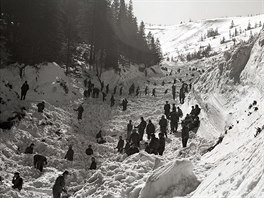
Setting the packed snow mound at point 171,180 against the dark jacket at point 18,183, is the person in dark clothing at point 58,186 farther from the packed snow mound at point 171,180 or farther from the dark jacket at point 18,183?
the packed snow mound at point 171,180

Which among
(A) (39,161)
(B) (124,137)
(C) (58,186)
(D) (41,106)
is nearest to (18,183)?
(C) (58,186)

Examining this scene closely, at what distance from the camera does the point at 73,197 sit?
13.9 m

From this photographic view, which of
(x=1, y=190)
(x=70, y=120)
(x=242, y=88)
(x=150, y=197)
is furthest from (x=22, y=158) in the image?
(x=242, y=88)

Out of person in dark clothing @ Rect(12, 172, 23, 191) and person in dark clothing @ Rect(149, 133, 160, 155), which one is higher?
person in dark clothing @ Rect(149, 133, 160, 155)

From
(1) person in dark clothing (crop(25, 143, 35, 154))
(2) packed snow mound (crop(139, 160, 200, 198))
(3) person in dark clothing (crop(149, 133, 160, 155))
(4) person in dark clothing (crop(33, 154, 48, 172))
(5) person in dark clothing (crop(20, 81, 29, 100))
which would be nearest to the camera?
(2) packed snow mound (crop(139, 160, 200, 198))

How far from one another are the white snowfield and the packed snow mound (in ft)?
0.10

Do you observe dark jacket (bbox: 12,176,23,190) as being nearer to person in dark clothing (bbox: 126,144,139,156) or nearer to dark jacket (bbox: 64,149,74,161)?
dark jacket (bbox: 64,149,74,161)

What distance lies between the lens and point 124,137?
77.1 ft

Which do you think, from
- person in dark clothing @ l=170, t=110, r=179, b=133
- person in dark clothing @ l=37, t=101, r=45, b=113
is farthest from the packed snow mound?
person in dark clothing @ l=37, t=101, r=45, b=113

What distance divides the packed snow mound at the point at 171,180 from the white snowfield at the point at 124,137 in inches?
1.1

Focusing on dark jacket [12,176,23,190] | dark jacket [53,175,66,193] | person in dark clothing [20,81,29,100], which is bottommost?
dark jacket [12,176,23,190]

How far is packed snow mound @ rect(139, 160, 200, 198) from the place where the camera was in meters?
10.9

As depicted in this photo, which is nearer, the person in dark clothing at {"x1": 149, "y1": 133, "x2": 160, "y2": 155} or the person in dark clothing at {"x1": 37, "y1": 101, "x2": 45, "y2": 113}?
the person in dark clothing at {"x1": 149, "y1": 133, "x2": 160, "y2": 155}

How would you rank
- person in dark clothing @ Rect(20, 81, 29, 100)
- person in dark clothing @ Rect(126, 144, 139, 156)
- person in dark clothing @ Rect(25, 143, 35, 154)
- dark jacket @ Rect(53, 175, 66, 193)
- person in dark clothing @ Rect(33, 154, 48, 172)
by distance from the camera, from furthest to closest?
person in dark clothing @ Rect(20, 81, 29, 100) < person in dark clothing @ Rect(25, 143, 35, 154) < person in dark clothing @ Rect(126, 144, 139, 156) < person in dark clothing @ Rect(33, 154, 48, 172) < dark jacket @ Rect(53, 175, 66, 193)
